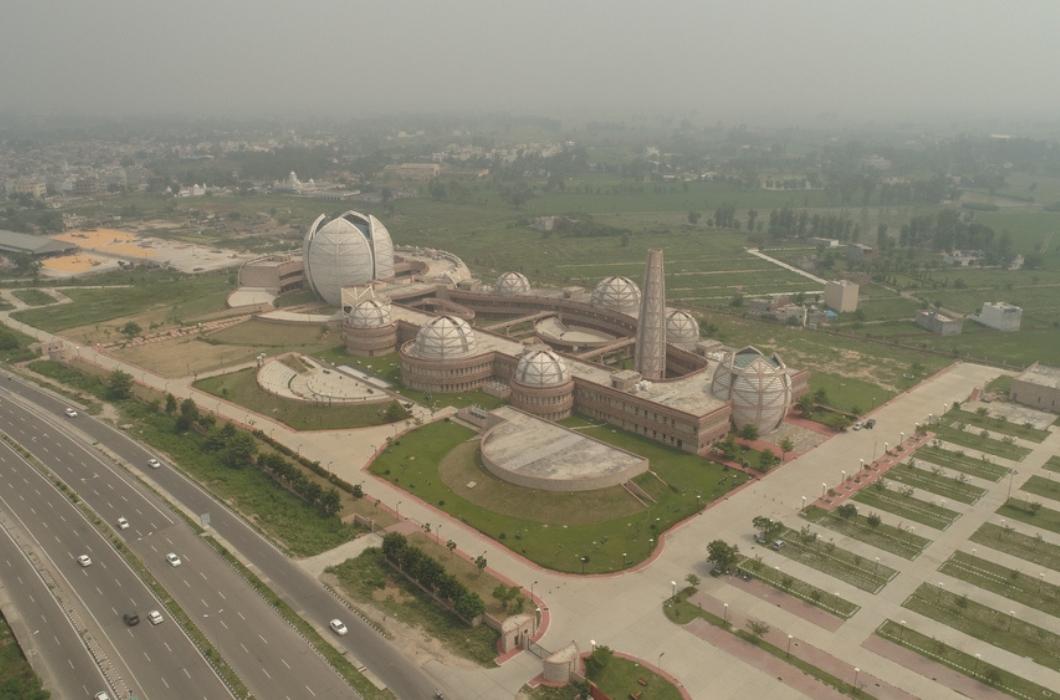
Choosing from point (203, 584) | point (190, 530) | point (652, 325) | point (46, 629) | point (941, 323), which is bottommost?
point (46, 629)

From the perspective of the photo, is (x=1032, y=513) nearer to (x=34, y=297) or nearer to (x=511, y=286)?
(x=511, y=286)

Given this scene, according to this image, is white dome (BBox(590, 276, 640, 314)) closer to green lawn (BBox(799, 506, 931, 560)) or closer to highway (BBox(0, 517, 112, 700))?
green lawn (BBox(799, 506, 931, 560))

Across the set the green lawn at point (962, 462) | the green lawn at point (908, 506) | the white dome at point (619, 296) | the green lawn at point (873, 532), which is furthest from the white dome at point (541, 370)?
the green lawn at point (962, 462)

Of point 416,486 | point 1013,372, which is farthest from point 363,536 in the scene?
point 1013,372

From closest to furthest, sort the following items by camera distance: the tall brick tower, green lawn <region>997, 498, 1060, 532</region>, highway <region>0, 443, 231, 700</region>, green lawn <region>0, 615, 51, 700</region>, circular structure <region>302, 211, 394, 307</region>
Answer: green lawn <region>0, 615, 51, 700</region> → highway <region>0, 443, 231, 700</region> → green lawn <region>997, 498, 1060, 532</region> → the tall brick tower → circular structure <region>302, 211, 394, 307</region>

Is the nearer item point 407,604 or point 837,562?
point 407,604

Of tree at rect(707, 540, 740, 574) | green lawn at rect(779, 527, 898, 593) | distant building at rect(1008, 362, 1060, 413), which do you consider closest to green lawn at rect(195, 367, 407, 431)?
tree at rect(707, 540, 740, 574)

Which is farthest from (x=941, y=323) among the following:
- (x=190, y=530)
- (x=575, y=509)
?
(x=190, y=530)
